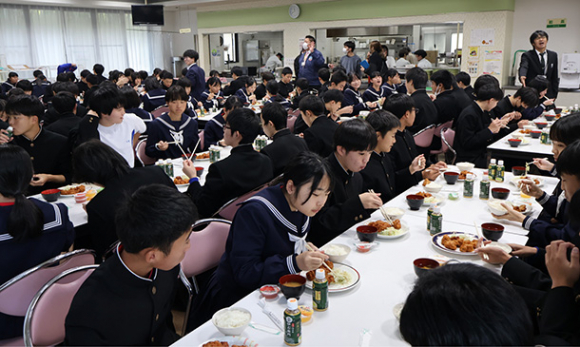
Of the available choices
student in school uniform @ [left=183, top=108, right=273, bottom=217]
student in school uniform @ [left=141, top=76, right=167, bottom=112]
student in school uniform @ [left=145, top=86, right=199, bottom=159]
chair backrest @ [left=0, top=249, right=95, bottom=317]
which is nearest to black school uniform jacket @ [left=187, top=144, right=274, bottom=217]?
student in school uniform @ [left=183, top=108, right=273, bottom=217]

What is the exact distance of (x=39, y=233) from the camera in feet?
6.89

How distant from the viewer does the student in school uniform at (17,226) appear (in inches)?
78.1

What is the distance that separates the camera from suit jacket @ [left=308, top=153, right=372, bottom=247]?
7.93 ft

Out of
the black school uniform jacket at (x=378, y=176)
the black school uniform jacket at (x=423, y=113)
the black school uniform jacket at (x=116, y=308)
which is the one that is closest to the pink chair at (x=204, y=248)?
the black school uniform jacket at (x=116, y=308)

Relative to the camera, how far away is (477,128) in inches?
184


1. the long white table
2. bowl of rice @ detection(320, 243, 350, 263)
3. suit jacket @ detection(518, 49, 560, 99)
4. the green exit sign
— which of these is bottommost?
the long white table

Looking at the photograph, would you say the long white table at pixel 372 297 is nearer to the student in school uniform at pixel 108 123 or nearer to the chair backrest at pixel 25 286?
the chair backrest at pixel 25 286

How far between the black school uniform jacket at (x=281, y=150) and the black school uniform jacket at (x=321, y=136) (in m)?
0.66

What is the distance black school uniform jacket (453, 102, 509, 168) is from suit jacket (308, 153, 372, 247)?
212 cm

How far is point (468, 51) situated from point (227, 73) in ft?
23.3

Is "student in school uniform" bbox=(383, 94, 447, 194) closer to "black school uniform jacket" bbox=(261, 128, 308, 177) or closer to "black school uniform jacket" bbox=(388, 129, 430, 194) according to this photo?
"black school uniform jacket" bbox=(388, 129, 430, 194)

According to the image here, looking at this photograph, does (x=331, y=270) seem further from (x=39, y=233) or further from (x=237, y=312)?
(x=39, y=233)

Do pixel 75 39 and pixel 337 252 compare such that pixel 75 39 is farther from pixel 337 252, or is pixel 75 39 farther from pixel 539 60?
pixel 337 252

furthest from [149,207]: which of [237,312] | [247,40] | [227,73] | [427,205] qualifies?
[247,40]
